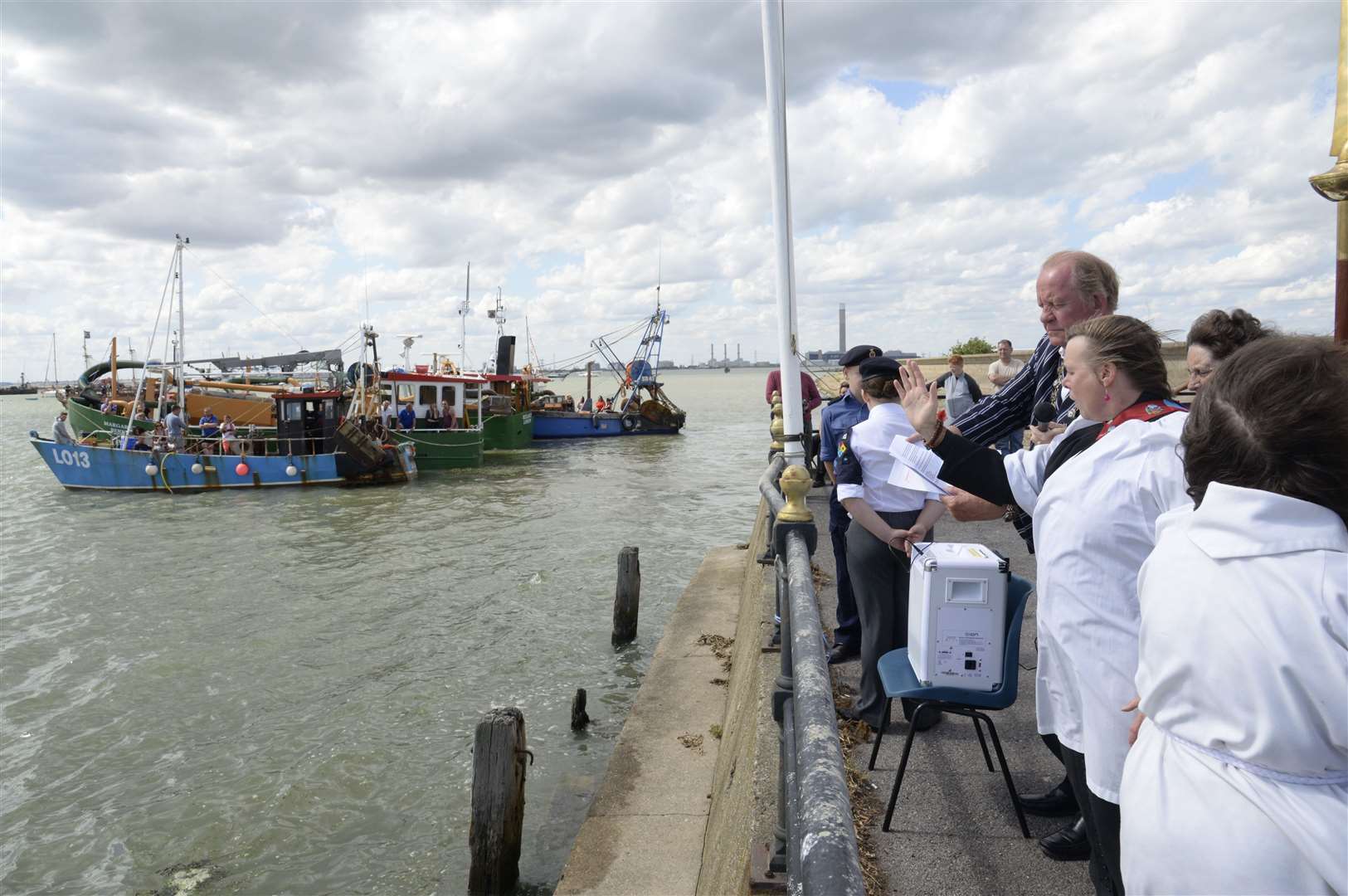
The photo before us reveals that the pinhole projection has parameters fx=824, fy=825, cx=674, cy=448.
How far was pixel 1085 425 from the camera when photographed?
2369 mm

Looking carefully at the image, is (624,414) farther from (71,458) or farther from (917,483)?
(917,483)

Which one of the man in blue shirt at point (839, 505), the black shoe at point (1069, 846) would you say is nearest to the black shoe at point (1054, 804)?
the black shoe at point (1069, 846)

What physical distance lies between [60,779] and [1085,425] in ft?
29.5

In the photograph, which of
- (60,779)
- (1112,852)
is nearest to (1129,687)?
(1112,852)

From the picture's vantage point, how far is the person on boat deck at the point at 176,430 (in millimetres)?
24828

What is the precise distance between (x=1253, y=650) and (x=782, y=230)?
18.4ft

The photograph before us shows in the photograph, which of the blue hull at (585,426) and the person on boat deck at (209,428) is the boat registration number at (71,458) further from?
the blue hull at (585,426)

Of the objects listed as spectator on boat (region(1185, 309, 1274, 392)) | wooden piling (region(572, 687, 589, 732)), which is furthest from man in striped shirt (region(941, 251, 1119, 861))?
wooden piling (region(572, 687, 589, 732))

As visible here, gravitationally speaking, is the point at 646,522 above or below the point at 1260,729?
below

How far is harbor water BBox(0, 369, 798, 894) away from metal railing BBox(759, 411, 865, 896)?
384 centimetres

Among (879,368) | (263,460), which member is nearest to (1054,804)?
(879,368)

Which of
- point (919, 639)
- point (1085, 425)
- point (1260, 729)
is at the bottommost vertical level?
point (919, 639)

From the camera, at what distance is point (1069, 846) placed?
9.32 ft

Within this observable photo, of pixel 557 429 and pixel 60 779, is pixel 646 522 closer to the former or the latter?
pixel 60 779
